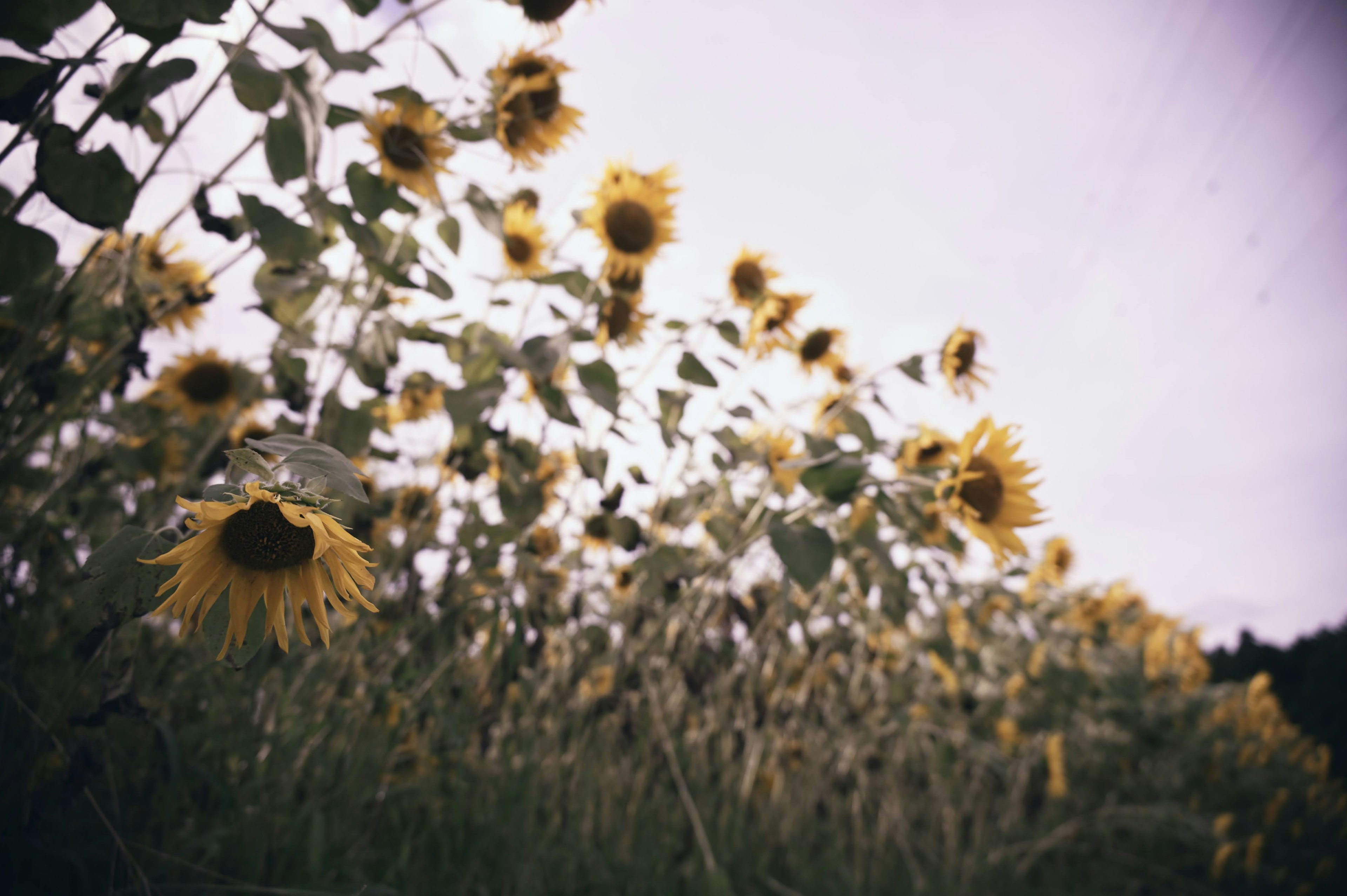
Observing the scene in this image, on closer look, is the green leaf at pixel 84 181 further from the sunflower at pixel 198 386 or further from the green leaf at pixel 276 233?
the sunflower at pixel 198 386

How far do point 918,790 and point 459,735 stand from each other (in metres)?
2.41

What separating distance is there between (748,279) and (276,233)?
1.17 meters

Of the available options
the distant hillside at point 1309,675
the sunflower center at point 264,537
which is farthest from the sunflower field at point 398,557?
the distant hillside at point 1309,675

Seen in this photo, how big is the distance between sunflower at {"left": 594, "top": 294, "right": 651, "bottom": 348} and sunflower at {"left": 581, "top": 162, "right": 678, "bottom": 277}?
62 millimetres

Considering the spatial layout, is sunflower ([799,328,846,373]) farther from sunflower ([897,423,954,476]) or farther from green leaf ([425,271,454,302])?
green leaf ([425,271,454,302])

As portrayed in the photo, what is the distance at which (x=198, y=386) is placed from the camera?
5.05 feet

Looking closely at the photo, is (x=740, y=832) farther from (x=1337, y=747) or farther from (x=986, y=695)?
(x=1337, y=747)

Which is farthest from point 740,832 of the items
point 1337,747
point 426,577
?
point 1337,747

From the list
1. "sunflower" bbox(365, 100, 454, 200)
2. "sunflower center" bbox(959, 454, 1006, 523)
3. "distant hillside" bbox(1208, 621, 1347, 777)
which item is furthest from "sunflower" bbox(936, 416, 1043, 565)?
"distant hillside" bbox(1208, 621, 1347, 777)

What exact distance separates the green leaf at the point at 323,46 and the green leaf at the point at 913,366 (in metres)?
1.04

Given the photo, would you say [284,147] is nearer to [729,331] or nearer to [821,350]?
[729,331]

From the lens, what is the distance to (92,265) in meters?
1.24

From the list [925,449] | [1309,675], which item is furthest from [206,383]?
[1309,675]

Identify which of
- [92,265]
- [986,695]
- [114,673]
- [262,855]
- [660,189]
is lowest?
[262,855]
